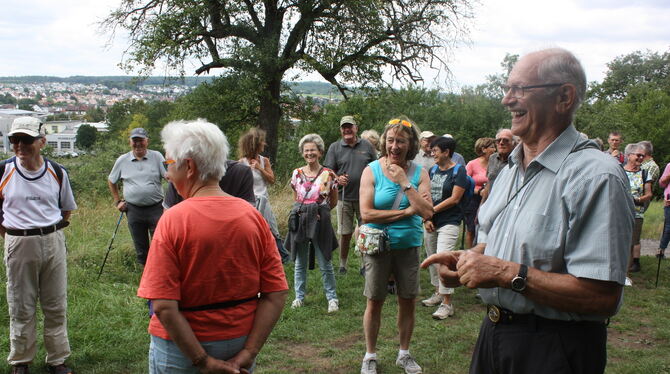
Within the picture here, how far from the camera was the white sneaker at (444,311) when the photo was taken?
18.3 feet

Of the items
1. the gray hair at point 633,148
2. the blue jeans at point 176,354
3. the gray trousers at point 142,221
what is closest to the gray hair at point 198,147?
the blue jeans at point 176,354

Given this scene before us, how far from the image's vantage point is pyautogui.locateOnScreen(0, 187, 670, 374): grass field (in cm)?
446

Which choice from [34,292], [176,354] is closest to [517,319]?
[176,354]

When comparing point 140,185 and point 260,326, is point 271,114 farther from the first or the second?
point 260,326

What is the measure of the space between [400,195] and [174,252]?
2.27m

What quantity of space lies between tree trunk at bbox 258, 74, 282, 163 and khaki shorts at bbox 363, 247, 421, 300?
16012 millimetres

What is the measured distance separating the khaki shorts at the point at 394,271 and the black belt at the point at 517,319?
78.1 inches

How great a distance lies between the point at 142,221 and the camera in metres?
6.51

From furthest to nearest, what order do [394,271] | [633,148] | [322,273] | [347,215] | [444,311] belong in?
1. [633,148]
2. [347,215]
3. [322,273]
4. [444,311]
5. [394,271]

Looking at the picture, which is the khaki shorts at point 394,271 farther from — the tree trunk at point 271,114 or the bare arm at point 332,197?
the tree trunk at point 271,114

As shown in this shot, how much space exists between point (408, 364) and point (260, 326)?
7.52 ft

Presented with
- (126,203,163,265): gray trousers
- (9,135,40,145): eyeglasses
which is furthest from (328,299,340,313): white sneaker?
(9,135,40,145): eyeglasses

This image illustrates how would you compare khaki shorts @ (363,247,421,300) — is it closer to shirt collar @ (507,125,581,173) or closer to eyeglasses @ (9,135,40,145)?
shirt collar @ (507,125,581,173)

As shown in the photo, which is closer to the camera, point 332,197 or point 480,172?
point 332,197
